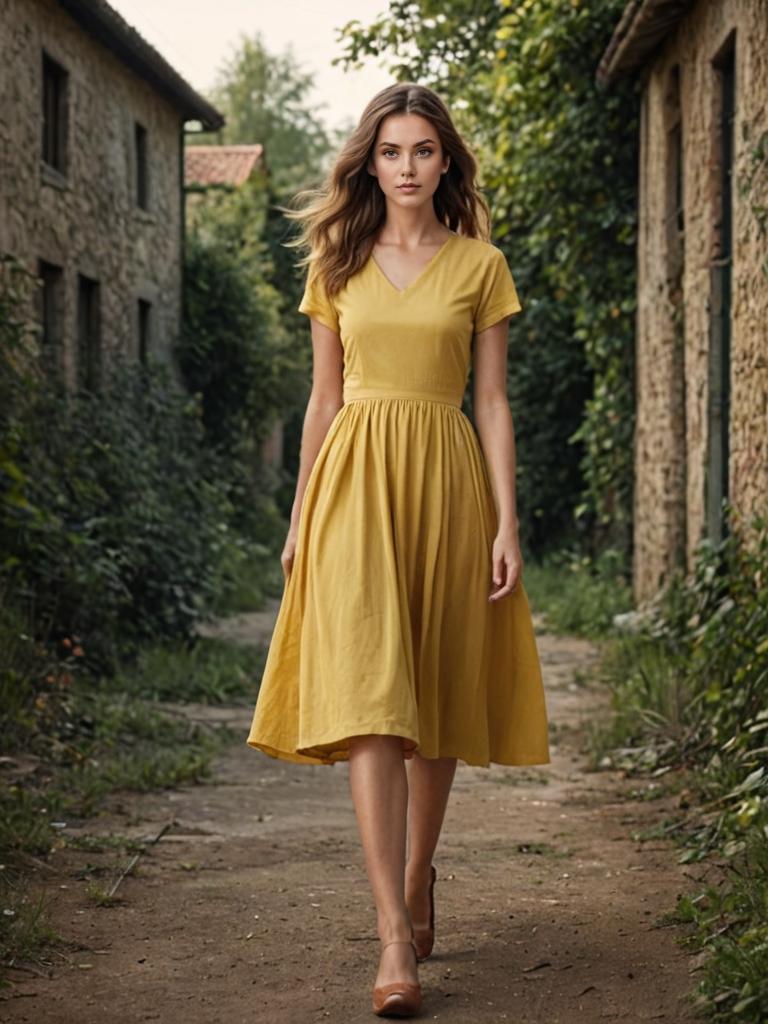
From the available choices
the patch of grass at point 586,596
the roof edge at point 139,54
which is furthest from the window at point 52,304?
the patch of grass at point 586,596

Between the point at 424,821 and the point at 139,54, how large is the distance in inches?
451

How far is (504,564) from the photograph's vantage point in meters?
3.63

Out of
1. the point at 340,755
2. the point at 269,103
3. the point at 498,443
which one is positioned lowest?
the point at 340,755

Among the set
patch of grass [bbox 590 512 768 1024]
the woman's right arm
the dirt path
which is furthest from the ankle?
the woman's right arm

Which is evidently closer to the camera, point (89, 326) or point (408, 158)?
point (408, 158)

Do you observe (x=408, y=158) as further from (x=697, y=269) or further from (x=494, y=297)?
(x=697, y=269)

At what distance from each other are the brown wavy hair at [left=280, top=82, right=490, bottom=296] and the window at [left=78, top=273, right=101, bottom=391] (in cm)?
912

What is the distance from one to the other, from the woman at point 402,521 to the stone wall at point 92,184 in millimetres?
7412

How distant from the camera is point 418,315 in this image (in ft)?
11.9

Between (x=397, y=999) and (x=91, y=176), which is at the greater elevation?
(x=91, y=176)

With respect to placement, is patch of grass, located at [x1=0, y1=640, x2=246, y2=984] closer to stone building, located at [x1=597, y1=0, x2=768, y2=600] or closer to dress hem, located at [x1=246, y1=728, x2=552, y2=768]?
dress hem, located at [x1=246, y1=728, x2=552, y2=768]

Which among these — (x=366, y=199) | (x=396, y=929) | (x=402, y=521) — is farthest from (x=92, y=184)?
(x=396, y=929)

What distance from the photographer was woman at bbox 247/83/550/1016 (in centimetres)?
344

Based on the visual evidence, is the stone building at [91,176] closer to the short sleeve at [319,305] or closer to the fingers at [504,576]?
the short sleeve at [319,305]
